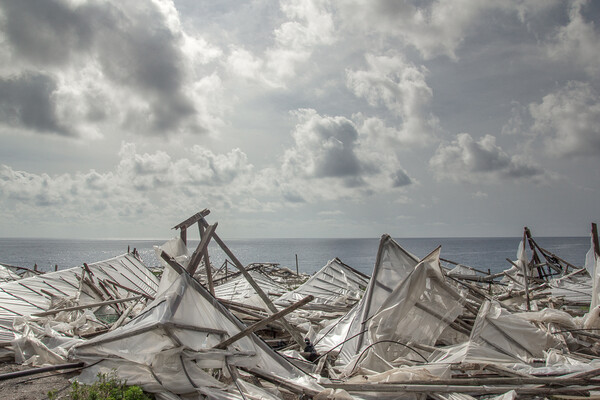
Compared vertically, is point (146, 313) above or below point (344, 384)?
above

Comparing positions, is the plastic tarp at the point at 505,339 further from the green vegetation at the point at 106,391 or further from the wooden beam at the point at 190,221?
the wooden beam at the point at 190,221

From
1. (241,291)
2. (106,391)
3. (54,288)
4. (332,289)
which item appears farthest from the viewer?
(241,291)

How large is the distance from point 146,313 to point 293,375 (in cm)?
317

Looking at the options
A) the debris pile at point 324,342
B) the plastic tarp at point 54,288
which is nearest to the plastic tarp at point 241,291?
the plastic tarp at point 54,288

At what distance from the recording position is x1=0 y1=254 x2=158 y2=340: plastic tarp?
1309 centimetres

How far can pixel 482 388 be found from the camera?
272 inches

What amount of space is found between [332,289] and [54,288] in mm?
12319

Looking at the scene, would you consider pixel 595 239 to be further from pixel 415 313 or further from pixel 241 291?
pixel 241 291

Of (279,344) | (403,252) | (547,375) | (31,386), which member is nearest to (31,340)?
(31,386)

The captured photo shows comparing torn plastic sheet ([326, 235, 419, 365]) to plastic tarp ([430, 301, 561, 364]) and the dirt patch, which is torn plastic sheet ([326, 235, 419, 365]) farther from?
the dirt patch

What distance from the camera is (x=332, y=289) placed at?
19766 millimetres

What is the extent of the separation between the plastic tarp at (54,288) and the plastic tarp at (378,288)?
28.6ft

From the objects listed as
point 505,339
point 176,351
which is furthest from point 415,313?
point 176,351

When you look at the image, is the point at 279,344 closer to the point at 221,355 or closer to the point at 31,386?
the point at 221,355
